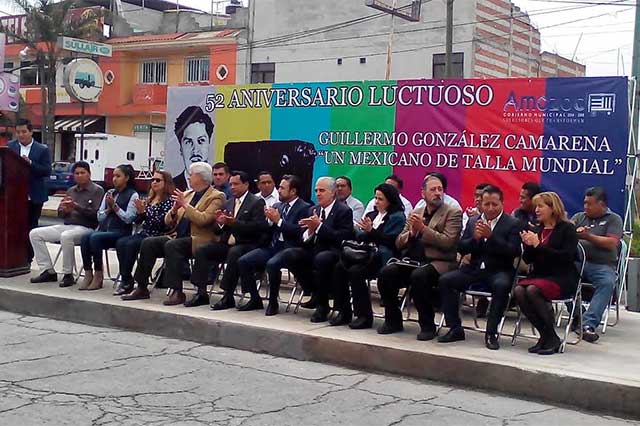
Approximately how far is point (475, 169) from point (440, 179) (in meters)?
1.71

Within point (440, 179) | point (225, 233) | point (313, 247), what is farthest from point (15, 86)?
point (440, 179)

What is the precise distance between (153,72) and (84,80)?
28.7 ft

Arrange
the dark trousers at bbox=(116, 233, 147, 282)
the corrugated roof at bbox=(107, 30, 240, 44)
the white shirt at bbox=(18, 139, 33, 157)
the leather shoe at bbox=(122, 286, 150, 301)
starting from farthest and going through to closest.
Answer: the corrugated roof at bbox=(107, 30, 240, 44) → the white shirt at bbox=(18, 139, 33, 157) → the dark trousers at bbox=(116, 233, 147, 282) → the leather shoe at bbox=(122, 286, 150, 301)

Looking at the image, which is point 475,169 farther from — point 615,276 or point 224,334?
point 224,334

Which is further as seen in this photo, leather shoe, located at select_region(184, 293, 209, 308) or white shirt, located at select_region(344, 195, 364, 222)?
white shirt, located at select_region(344, 195, 364, 222)

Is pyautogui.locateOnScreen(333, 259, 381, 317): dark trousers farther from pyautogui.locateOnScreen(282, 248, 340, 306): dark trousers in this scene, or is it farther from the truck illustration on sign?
the truck illustration on sign

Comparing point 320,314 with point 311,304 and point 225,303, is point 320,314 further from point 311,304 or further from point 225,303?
point 225,303

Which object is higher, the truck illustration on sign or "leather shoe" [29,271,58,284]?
the truck illustration on sign

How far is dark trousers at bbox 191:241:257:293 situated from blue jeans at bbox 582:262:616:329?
3.40 metres

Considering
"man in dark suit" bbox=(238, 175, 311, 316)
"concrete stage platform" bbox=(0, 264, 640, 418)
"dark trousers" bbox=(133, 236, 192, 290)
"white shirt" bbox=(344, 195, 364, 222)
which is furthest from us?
"white shirt" bbox=(344, 195, 364, 222)

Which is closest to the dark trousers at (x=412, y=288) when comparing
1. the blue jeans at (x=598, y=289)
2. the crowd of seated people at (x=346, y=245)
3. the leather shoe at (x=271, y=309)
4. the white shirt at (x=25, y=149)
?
the crowd of seated people at (x=346, y=245)

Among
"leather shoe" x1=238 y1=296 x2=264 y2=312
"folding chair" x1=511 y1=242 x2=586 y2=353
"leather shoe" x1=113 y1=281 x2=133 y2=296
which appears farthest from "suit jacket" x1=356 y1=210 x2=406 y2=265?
"leather shoe" x1=113 y1=281 x2=133 y2=296

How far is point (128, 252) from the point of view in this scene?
9.43 m

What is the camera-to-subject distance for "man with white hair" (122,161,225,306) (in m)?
8.95
